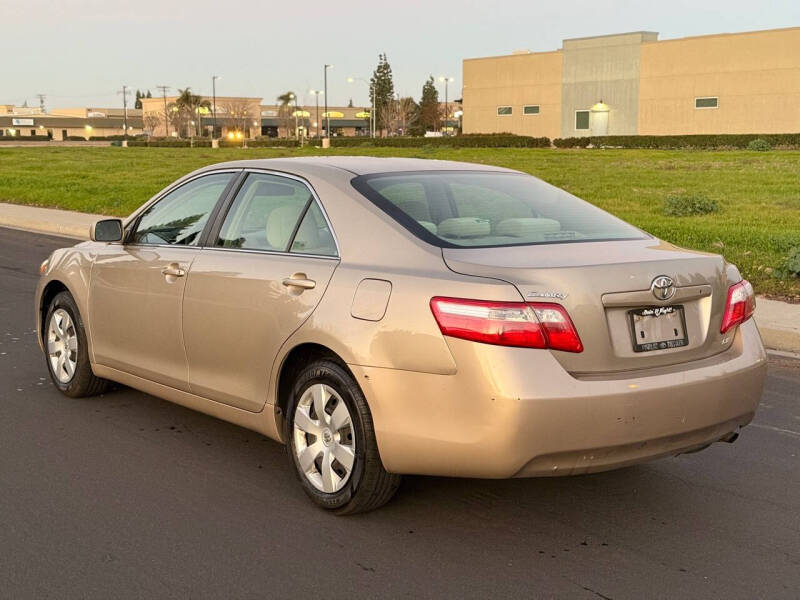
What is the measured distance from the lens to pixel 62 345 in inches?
262

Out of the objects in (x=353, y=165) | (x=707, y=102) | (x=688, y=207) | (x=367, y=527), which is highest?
(x=707, y=102)

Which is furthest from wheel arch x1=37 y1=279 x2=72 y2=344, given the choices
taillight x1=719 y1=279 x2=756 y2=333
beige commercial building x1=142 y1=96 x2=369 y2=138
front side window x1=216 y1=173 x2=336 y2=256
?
beige commercial building x1=142 y1=96 x2=369 y2=138

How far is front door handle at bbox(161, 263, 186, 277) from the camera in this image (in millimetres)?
5430

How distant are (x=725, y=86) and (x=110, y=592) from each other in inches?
2839

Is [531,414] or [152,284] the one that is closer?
[531,414]

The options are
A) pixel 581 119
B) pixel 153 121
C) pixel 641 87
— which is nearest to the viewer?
pixel 641 87

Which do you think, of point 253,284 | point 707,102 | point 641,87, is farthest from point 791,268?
point 641,87

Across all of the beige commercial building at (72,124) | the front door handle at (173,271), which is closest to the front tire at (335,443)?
the front door handle at (173,271)

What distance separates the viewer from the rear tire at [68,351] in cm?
642

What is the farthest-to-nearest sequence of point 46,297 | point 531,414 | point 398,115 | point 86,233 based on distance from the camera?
point 398,115 → point 86,233 → point 46,297 → point 531,414

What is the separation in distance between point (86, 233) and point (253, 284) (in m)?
14.1

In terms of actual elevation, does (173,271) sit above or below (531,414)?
above

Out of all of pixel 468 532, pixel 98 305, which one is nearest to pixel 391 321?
pixel 468 532

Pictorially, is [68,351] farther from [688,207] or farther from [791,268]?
[688,207]
